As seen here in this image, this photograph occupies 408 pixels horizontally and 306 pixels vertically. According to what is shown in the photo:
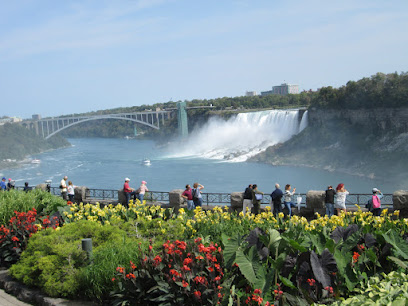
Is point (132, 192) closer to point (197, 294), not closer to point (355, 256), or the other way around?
point (197, 294)

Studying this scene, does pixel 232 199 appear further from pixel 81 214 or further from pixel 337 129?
pixel 337 129

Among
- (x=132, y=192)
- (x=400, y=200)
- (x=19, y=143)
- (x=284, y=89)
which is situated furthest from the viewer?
(x=284, y=89)

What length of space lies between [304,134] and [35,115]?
394ft

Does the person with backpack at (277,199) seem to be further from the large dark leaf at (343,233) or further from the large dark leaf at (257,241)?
the large dark leaf at (257,241)

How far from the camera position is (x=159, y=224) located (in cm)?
688

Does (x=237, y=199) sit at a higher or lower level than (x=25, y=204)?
lower

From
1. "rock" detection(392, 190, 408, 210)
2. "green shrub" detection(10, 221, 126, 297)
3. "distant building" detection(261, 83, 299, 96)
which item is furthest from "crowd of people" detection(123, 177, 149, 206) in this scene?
"distant building" detection(261, 83, 299, 96)

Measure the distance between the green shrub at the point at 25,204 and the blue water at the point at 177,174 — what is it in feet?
111

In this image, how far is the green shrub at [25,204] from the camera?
26.6 feet

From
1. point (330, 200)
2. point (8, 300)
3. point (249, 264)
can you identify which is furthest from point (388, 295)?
point (330, 200)

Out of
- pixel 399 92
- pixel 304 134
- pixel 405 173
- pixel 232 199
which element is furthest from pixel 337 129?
pixel 232 199

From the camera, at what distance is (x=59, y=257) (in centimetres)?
597

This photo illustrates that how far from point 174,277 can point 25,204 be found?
499cm

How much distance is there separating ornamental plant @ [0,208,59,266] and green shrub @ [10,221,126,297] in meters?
0.31
